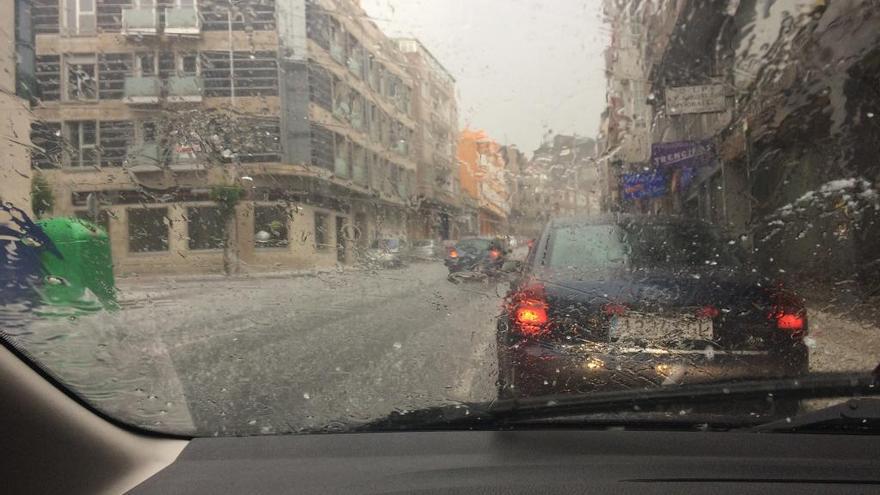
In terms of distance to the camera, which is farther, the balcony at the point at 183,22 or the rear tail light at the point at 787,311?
the balcony at the point at 183,22

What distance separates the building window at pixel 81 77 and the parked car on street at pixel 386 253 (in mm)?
1727

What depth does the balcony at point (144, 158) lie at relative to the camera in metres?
3.44

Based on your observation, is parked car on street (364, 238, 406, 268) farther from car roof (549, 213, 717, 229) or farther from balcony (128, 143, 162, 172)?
balcony (128, 143, 162, 172)

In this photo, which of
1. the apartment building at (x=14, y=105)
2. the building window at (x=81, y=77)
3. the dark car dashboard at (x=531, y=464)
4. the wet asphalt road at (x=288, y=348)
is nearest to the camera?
the dark car dashboard at (x=531, y=464)

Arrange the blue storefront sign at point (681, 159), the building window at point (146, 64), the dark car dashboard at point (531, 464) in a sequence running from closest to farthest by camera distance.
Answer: the dark car dashboard at point (531, 464) < the building window at point (146, 64) < the blue storefront sign at point (681, 159)

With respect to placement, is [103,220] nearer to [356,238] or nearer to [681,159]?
[356,238]

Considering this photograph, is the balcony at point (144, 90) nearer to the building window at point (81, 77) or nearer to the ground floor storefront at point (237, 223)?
the building window at point (81, 77)

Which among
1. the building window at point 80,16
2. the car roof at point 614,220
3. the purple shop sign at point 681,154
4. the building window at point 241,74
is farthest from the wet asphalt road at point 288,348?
the purple shop sign at point 681,154

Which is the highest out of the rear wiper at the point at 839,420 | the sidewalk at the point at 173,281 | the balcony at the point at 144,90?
the balcony at the point at 144,90

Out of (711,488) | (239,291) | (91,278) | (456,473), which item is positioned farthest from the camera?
(239,291)

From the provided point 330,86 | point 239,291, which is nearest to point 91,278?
point 239,291

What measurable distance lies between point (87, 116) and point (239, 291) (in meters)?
1.26

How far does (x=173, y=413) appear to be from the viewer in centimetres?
306

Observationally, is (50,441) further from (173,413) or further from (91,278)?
(91,278)
